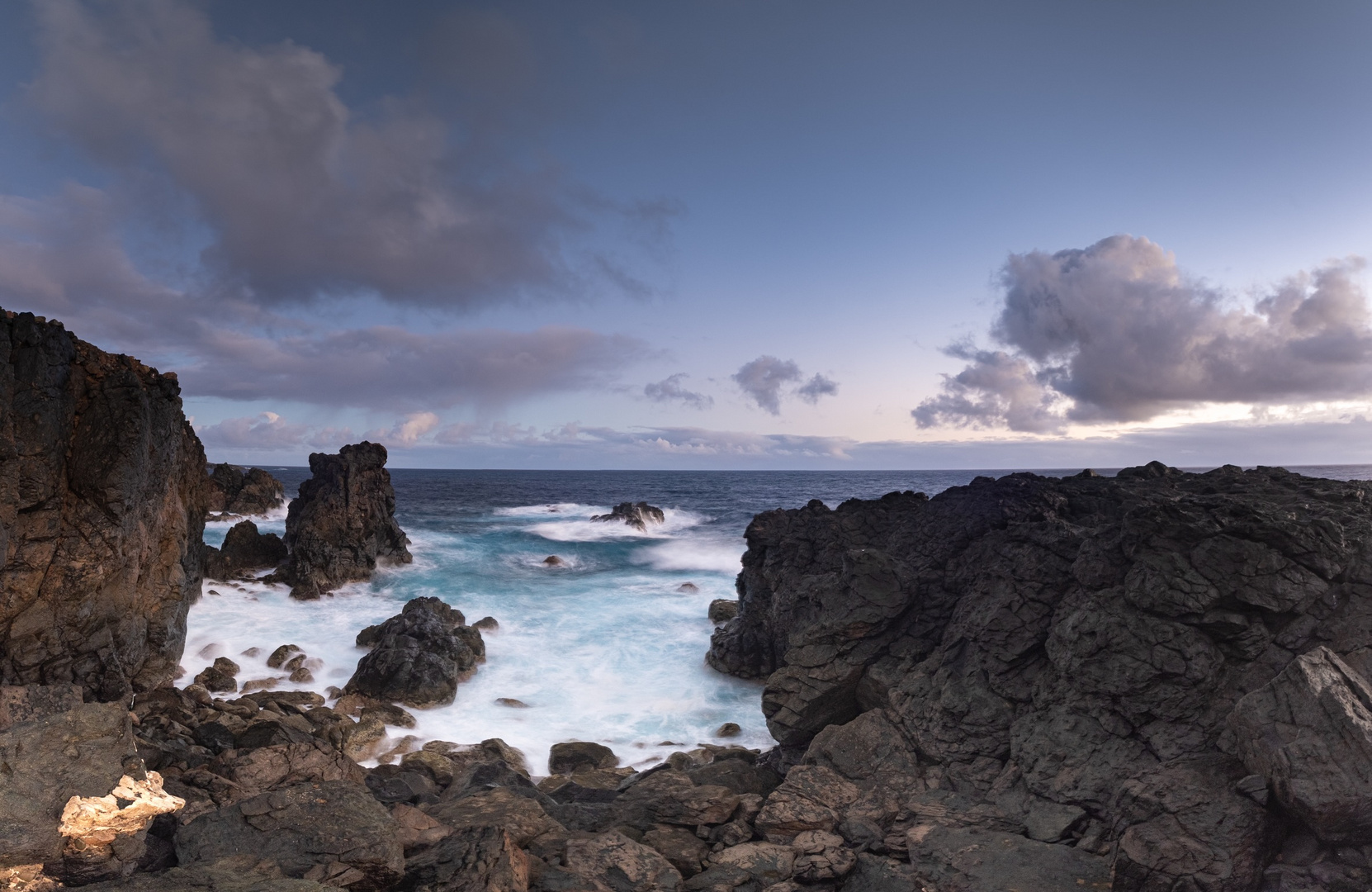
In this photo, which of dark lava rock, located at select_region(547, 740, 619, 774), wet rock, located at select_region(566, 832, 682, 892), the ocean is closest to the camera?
wet rock, located at select_region(566, 832, 682, 892)

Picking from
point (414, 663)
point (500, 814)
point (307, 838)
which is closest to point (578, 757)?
point (414, 663)

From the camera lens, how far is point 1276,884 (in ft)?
18.8

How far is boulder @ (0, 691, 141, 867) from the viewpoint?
590 cm

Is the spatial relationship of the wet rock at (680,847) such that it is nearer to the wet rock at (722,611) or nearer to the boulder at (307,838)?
the boulder at (307,838)

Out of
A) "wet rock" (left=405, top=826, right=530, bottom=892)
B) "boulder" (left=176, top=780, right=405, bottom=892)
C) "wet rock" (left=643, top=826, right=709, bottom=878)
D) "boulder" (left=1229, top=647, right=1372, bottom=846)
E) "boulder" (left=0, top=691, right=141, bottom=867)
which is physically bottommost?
"wet rock" (left=643, top=826, right=709, bottom=878)

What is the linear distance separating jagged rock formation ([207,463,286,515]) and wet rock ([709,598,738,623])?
3953 cm

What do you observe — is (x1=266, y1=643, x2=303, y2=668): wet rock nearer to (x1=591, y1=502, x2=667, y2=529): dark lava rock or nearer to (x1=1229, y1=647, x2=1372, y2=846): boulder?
(x1=1229, y1=647, x2=1372, y2=846): boulder

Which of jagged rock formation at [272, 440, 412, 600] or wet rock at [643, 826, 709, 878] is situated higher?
jagged rock formation at [272, 440, 412, 600]

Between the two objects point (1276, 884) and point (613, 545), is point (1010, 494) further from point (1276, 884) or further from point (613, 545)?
point (613, 545)

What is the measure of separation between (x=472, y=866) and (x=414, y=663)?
38.7 feet

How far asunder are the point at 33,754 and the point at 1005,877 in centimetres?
961

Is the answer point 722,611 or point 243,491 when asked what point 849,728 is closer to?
point 722,611

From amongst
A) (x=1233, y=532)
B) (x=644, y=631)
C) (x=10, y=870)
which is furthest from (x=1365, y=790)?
(x=644, y=631)

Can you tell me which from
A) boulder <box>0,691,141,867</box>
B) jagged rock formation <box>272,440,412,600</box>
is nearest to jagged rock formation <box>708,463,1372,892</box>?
boulder <box>0,691,141,867</box>
